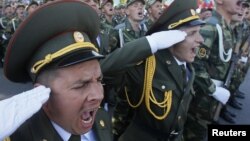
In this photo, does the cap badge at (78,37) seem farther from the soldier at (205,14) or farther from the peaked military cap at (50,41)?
the soldier at (205,14)

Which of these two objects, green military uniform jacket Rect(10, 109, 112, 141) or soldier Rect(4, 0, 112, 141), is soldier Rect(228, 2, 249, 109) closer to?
soldier Rect(4, 0, 112, 141)

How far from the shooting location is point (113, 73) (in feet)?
6.98

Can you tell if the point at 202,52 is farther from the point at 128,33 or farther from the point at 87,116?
the point at 128,33

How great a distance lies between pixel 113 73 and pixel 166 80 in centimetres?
45

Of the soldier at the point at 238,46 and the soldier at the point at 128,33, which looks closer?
the soldier at the point at 128,33

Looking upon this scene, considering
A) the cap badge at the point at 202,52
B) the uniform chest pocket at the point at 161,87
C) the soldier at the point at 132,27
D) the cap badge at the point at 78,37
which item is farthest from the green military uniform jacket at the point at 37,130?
the soldier at the point at 132,27

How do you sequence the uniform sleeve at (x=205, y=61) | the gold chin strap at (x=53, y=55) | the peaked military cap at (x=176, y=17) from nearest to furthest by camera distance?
the gold chin strap at (x=53, y=55) → the peaked military cap at (x=176, y=17) → the uniform sleeve at (x=205, y=61)

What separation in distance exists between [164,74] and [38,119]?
1.14m

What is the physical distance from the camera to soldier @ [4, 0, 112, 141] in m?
1.40

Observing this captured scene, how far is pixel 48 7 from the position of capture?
139cm

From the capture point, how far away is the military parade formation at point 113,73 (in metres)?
1.40

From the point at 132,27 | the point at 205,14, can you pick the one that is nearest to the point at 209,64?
the point at 132,27

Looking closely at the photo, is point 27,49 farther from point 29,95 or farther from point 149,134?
point 149,134

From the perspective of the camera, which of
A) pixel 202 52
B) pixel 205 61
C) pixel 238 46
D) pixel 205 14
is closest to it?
pixel 202 52
